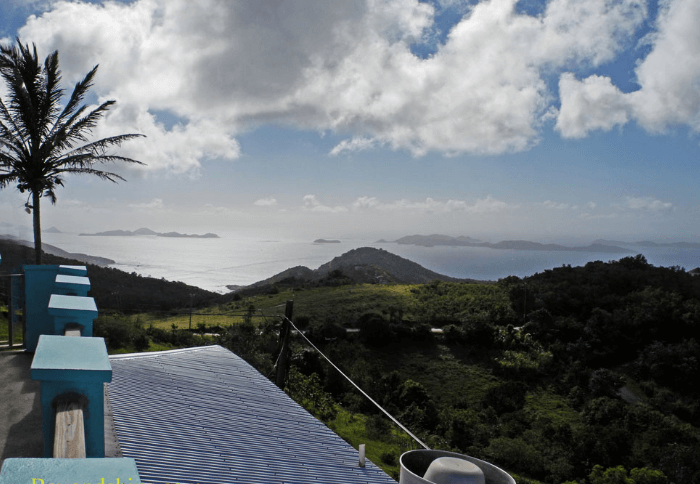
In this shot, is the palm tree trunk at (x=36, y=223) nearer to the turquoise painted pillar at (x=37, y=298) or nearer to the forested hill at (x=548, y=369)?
the turquoise painted pillar at (x=37, y=298)

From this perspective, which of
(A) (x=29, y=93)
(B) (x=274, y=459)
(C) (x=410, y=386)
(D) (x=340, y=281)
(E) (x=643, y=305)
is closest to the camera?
(B) (x=274, y=459)

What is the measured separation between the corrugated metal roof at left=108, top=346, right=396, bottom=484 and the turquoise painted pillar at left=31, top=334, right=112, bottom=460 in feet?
5.20

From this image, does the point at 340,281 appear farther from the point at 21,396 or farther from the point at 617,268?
the point at 21,396

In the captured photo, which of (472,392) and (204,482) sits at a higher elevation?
(204,482)

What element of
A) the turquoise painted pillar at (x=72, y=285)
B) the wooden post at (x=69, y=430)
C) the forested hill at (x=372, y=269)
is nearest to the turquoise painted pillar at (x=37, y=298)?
the turquoise painted pillar at (x=72, y=285)

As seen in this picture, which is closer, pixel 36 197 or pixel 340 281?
pixel 36 197

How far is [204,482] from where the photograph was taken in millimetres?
3844

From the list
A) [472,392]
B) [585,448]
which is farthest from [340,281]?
[585,448]

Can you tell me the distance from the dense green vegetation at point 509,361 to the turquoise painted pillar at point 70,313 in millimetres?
12293

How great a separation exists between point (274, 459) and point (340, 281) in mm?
48961

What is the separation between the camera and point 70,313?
3.55 meters

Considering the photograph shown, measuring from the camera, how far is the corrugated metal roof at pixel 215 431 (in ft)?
13.5

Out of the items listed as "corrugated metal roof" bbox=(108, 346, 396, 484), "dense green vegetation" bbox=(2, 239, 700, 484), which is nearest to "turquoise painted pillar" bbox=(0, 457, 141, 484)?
"corrugated metal roof" bbox=(108, 346, 396, 484)

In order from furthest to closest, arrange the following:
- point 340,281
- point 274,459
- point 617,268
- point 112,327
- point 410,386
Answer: point 340,281
point 617,268
point 410,386
point 112,327
point 274,459
